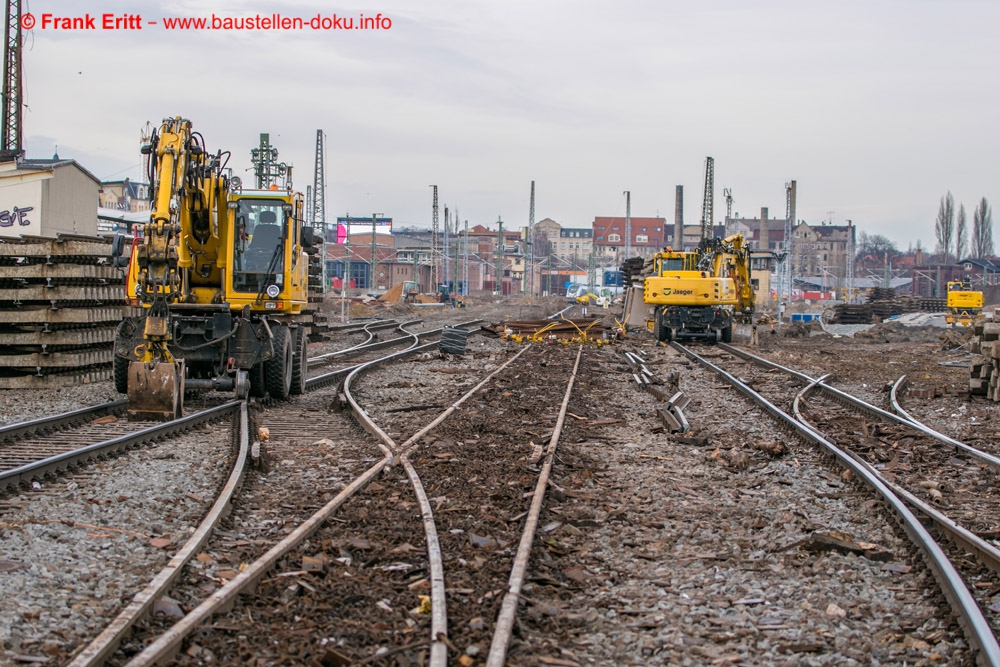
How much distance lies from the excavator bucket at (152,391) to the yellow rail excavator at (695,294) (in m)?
19.4

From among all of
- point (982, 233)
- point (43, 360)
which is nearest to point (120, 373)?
point (43, 360)

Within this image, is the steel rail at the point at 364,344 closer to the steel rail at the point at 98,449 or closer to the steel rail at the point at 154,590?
the steel rail at the point at 98,449

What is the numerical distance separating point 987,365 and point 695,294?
13.4m

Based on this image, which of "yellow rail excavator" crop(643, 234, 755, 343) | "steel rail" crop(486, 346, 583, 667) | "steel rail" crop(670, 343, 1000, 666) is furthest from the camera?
"yellow rail excavator" crop(643, 234, 755, 343)

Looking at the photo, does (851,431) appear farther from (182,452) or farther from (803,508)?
(182,452)

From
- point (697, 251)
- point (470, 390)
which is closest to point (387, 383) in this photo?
point (470, 390)

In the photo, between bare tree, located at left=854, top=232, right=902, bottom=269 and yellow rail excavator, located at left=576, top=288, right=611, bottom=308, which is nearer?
yellow rail excavator, located at left=576, top=288, right=611, bottom=308

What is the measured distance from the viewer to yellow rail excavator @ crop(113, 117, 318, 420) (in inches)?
487

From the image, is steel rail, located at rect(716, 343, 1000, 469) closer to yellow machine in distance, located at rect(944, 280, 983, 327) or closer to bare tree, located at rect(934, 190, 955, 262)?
yellow machine in distance, located at rect(944, 280, 983, 327)

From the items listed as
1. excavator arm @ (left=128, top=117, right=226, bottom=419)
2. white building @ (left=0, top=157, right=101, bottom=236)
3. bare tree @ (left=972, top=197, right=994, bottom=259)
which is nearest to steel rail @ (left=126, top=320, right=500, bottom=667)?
excavator arm @ (left=128, top=117, right=226, bottom=419)

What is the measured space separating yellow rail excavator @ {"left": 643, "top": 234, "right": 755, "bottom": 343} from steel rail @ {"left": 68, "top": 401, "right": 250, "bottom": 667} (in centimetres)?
2207

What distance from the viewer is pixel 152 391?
11289 millimetres

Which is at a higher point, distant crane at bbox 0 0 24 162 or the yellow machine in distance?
distant crane at bbox 0 0 24 162

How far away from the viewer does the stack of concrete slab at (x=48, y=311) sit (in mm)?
14898
